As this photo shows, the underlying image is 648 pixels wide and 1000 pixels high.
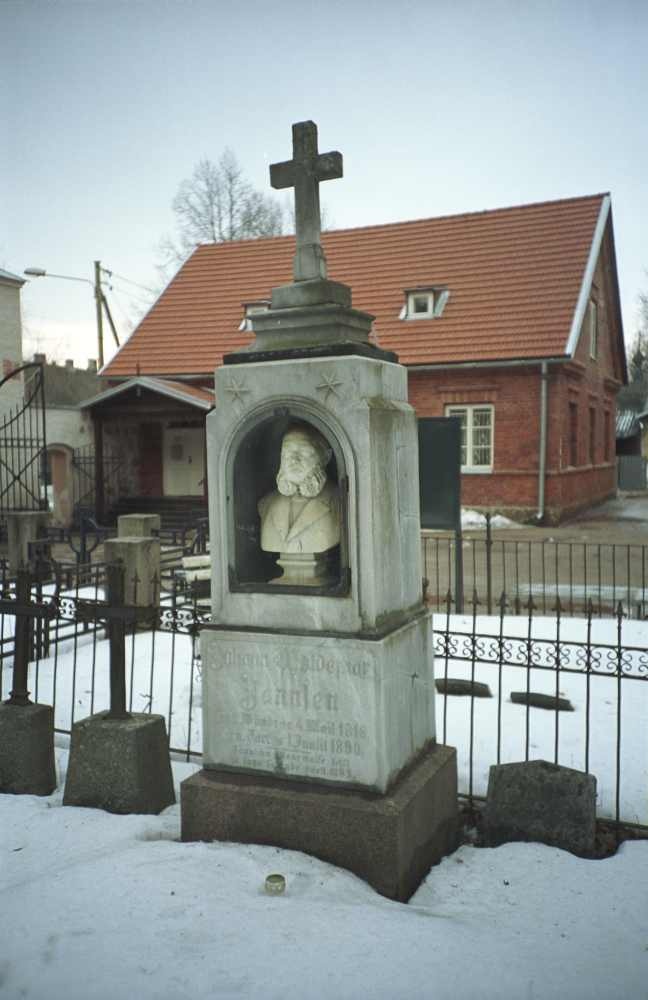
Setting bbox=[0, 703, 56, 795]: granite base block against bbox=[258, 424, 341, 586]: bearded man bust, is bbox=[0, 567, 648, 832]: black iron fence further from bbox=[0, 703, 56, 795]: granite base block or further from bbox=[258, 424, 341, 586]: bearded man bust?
bbox=[258, 424, 341, 586]: bearded man bust

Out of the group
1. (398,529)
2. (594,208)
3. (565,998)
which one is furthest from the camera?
(594,208)

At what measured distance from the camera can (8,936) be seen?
2.84 m

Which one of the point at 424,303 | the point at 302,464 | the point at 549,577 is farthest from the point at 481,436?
the point at 302,464

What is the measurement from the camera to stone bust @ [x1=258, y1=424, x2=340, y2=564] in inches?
145

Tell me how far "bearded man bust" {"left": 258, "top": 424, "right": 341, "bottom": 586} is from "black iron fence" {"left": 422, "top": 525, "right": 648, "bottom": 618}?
13.1 ft

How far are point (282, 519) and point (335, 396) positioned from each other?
68cm

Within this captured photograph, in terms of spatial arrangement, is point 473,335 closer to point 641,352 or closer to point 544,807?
point 544,807

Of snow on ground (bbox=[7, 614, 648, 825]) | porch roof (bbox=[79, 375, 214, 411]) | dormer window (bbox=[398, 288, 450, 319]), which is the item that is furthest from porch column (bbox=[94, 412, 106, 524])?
snow on ground (bbox=[7, 614, 648, 825])

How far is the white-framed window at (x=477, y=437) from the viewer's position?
18.8 m

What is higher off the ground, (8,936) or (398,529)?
(398,529)

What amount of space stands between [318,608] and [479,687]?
108 inches

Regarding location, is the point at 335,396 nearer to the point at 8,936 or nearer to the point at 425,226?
the point at 8,936

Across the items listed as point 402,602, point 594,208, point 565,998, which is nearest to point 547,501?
point 594,208

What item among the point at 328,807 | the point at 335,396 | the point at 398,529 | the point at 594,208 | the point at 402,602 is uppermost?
the point at 594,208
